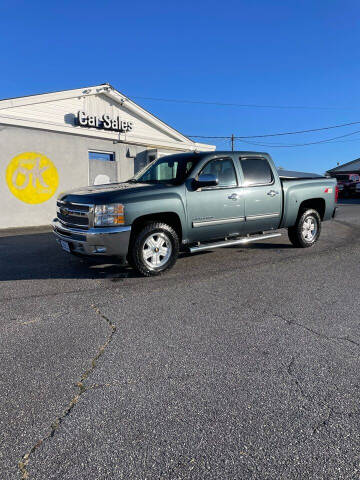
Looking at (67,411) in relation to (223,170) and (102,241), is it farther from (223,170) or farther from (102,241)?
(223,170)

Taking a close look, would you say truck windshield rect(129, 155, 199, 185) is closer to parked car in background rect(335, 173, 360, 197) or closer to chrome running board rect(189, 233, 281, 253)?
chrome running board rect(189, 233, 281, 253)

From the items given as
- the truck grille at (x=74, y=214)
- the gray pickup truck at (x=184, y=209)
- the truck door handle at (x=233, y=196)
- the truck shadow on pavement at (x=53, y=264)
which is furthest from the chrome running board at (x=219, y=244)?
the truck grille at (x=74, y=214)

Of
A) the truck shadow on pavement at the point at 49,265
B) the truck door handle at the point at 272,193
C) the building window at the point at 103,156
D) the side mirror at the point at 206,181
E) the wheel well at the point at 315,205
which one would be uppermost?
the building window at the point at 103,156

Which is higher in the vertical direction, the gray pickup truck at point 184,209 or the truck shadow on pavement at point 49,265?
the gray pickup truck at point 184,209

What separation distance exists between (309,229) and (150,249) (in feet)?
13.1

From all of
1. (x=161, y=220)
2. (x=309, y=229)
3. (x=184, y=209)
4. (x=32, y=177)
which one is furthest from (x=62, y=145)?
(x=309, y=229)

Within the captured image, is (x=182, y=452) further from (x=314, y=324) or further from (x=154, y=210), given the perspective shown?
(x=154, y=210)

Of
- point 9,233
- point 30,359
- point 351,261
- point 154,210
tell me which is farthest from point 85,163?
point 30,359

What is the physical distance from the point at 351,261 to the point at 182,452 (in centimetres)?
524

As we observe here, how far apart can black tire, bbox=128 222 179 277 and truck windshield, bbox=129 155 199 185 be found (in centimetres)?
90

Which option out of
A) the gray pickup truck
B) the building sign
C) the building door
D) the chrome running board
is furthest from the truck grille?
the building sign

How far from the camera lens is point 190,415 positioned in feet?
6.59

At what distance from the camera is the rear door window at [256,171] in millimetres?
6031

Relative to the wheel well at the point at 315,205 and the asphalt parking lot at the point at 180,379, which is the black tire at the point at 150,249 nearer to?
the asphalt parking lot at the point at 180,379
